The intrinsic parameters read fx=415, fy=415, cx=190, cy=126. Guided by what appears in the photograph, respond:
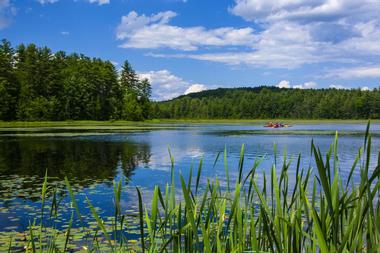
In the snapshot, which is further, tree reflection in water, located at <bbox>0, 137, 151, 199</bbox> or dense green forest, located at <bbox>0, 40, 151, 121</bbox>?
dense green forest, located at <bbox>0, 40, 151, 121</bbox>

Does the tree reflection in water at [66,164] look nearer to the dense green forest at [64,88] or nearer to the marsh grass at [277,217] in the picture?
the marsh grass at [277,217]

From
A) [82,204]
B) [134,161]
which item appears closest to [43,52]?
[134,161]

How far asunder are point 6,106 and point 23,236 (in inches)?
3415

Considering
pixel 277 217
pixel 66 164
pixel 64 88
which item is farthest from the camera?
pixel 64 88

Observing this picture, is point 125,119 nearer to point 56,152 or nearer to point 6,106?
point 6,106

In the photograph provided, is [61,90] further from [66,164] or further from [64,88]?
[66,164]

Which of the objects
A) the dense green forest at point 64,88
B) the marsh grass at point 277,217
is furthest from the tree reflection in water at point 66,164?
the dense green forest at point 64,88

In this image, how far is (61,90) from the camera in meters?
110

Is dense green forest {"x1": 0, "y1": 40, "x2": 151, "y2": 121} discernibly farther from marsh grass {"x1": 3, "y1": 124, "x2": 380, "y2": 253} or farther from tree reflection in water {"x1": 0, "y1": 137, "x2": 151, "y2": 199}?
marsh grass {"x1": 3, "y1": 124, "x2": 380, "y2": 253}

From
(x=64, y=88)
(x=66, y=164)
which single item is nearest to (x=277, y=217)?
(x=66, y=164)

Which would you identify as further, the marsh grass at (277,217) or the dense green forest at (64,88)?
the dense green forest at (64,88)

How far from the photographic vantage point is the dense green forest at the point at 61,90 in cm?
9475

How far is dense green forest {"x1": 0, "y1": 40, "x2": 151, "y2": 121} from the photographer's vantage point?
311 feet

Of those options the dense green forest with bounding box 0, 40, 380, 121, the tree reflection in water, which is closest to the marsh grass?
the tree reflection in water
